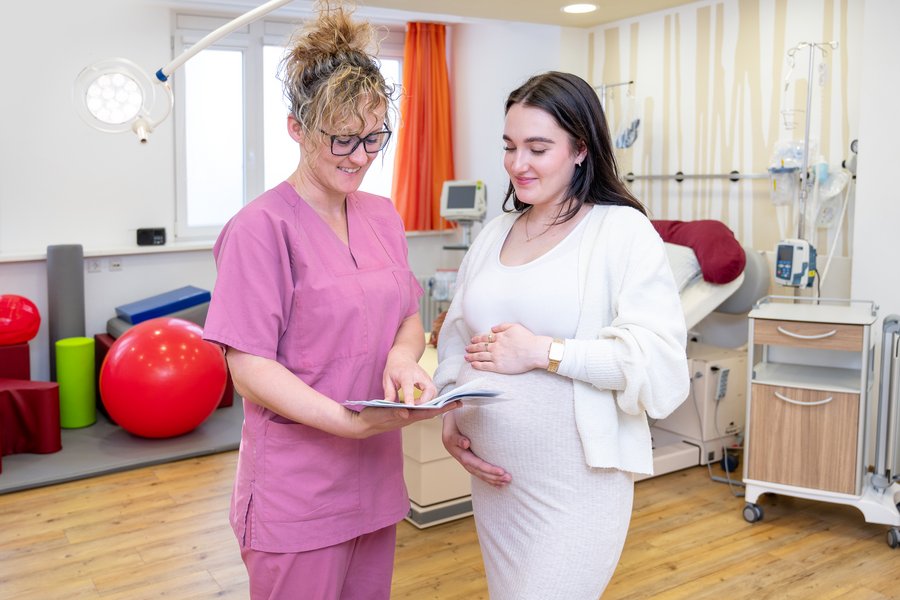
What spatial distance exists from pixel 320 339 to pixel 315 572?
41 cm

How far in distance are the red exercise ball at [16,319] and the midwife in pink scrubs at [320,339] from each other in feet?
9.99

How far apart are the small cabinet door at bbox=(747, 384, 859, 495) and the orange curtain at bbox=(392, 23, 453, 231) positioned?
124 inches

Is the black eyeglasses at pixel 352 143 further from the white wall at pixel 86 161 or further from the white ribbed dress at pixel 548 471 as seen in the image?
the white wall at pixel 86 161

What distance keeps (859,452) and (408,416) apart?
239cm

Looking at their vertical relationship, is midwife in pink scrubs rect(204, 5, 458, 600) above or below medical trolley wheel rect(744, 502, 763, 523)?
above

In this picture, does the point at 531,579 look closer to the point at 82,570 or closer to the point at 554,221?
the point at 554,221

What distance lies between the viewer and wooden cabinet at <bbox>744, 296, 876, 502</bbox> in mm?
3117

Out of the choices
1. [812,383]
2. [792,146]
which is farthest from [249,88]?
[812,383]

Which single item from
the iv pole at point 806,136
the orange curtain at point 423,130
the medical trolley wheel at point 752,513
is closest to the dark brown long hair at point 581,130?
the medical trolley wheel at point 752,513

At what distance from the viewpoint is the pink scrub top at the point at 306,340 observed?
4.51 feet

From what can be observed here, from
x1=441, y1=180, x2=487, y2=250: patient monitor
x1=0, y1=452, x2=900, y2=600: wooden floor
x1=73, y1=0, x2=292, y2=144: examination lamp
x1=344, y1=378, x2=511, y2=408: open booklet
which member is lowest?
x1=0, y1=452, x2=900, y2=600: wooden floor

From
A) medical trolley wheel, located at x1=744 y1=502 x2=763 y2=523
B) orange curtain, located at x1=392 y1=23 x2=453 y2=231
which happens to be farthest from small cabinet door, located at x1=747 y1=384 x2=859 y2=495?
orange curtain, located at x1=392 y1=23 x2=453 y2=231

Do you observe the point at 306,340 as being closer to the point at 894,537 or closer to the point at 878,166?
the point at 894,537

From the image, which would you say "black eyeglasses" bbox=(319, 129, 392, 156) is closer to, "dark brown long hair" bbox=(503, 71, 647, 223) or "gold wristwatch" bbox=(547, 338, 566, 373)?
"dark brown long hair" bbox=(503, 71, 647, 223)
